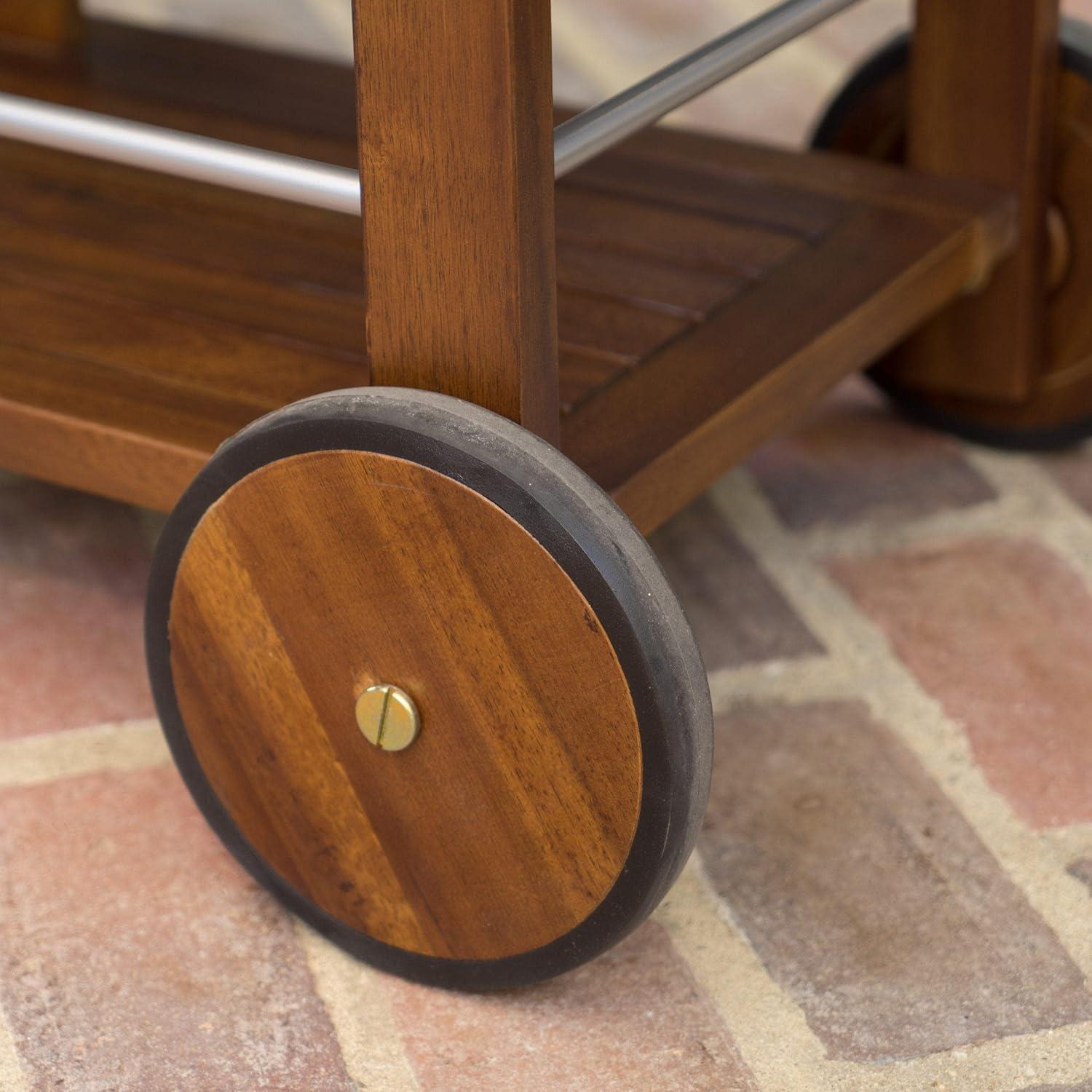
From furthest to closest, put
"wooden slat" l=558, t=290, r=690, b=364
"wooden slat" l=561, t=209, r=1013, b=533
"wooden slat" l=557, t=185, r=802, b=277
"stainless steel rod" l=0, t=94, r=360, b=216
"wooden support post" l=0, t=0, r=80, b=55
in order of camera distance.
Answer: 1. "wooden support post" l=0, t=0, r=80, b=55
2. "wooden slat" l=557, t=185, r=802, b=277
3. "wooden slat" l=558, t=290, r=690, b=364
4. "wooden slat" l=561, t=209, r=1013, b=533
5. "stainless steel rod" l=0, t=94, r=360, b=216

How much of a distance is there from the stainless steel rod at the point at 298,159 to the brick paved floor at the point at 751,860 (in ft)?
1.13

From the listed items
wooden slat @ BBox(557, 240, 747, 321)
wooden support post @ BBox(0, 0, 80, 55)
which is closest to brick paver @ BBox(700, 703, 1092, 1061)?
wooden slat @ BBox(557, 240, 747, 321)

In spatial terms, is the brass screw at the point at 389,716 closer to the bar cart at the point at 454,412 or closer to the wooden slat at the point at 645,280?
the bar cart at the point at 454,412

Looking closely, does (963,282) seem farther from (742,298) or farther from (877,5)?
(877,5)

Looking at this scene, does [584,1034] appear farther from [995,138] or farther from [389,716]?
[995,138]

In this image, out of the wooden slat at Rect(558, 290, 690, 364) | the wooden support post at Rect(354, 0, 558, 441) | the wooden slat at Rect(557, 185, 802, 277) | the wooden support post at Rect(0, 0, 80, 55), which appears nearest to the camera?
the wooden support post at Rect(354, 0, 558, 441)

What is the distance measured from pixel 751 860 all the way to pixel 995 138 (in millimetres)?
558

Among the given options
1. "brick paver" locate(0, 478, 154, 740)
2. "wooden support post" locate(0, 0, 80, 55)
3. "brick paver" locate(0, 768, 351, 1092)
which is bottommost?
"brick paver" locate(0, 768, 351, 1092)

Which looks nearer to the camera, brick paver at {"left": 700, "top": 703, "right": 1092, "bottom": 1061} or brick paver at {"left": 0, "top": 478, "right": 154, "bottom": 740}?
brick paver at {"left": 700, "top": 703, "right": 1092, "bottom": 1061}

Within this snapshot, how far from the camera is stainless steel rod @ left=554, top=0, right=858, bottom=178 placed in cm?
77

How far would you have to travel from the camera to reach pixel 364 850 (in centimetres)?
80

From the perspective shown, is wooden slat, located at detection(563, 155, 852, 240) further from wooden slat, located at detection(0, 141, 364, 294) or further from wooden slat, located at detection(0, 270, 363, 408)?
wooden slat, located at detection(0, 270, 363, 408)

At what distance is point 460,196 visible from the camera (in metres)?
0.71

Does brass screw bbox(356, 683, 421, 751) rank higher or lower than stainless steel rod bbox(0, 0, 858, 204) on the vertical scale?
lower
